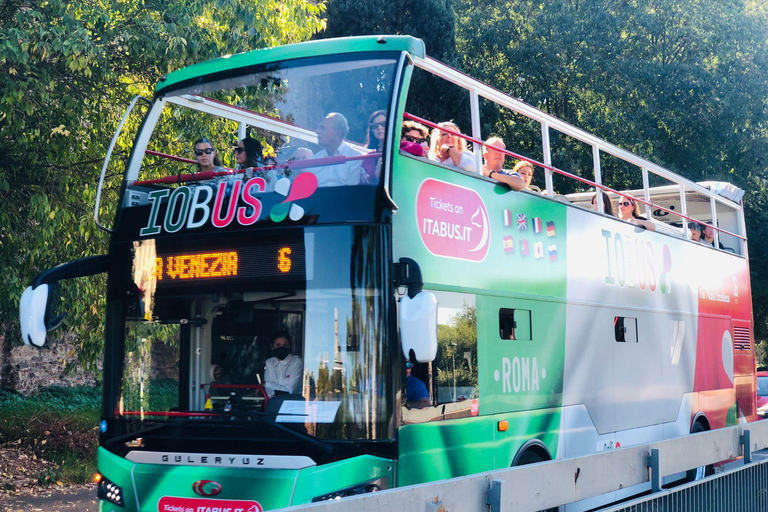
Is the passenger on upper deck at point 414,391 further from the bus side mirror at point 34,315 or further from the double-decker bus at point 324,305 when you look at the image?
the bus side mirror at point 34,315

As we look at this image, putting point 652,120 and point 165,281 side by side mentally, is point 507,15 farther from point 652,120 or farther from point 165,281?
point 165,281

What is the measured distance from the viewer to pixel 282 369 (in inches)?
231

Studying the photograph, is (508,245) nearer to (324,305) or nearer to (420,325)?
(324,305)

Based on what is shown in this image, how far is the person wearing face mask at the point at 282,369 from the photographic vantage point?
580 cm

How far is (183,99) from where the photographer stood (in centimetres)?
782

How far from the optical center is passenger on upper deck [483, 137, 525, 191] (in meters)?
7.56

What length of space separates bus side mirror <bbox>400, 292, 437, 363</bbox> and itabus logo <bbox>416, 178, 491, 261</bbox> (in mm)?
1084

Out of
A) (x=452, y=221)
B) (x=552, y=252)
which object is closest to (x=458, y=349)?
(x=452, y=221)

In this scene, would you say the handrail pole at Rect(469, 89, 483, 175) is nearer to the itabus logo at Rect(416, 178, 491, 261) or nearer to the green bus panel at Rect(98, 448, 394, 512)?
the itabus logo at Rect(416, 178, 491, 261)

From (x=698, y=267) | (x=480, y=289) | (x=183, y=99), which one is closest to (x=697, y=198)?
(x=698, y=267)

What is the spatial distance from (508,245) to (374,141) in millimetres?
1956

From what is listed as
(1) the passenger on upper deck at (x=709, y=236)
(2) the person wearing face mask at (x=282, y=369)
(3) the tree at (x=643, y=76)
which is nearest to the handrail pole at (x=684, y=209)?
(1) the passenger on upper deck at (x=709, y=236)

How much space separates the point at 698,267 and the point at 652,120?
1247cm

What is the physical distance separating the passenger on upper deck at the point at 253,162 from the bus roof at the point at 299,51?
659 millimetres
